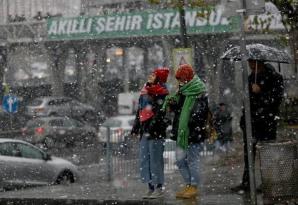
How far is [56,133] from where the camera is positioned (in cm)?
3241

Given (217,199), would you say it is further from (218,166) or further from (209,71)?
(209,71)

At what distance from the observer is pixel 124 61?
182ft

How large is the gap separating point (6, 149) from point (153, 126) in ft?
21.7

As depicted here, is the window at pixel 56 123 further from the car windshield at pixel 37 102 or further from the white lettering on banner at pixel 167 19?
the car windshield at pixel 37 102

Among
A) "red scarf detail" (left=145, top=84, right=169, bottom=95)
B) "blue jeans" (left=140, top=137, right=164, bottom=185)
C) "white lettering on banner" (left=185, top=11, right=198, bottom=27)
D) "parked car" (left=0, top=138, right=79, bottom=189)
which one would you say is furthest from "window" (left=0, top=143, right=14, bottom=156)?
"white lettering on banner" (left=185, top=11, right=198, bottom=27)

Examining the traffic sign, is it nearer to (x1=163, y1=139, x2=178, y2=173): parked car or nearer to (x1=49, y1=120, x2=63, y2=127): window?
(x1=49, y1=120, x2=63, y2=127): window

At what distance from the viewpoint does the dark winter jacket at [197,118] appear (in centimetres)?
1015

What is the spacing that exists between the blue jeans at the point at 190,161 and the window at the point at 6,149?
658 centimetres

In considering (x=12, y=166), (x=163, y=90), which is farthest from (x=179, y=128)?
(x=12, y=166)

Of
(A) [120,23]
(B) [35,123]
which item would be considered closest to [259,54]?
(B) [35,123]

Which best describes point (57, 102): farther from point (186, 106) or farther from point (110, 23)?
point (186, 106)

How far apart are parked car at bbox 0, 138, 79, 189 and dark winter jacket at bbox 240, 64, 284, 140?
6.45 meters

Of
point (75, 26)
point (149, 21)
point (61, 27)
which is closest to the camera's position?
point (149, 21)

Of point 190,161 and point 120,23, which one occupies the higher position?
point 120,23
